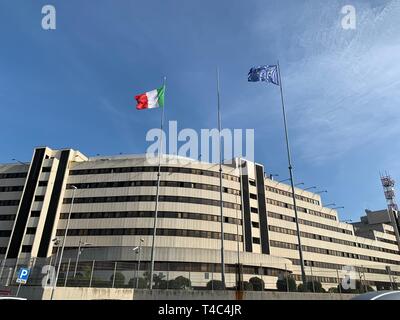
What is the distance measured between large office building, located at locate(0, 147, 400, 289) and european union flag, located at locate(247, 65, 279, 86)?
33330 mm

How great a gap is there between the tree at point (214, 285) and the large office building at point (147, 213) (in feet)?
89.7

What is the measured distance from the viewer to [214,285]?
69.7 feet

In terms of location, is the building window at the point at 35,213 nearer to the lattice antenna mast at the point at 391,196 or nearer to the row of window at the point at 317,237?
the row of window at the point at 317,237

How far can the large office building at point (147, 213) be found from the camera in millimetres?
51312

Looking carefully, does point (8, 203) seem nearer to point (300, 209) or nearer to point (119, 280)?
point (119, 280)

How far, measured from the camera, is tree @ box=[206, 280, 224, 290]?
21.0 meters

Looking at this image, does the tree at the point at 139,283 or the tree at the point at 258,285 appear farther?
the tree at the point at 139,283

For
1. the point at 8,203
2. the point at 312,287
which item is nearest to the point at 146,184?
the point at 8,203

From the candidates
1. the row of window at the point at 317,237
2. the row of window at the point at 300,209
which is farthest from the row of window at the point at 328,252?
the row of window at the point at 300,209

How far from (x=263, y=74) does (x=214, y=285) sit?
17.8 meters

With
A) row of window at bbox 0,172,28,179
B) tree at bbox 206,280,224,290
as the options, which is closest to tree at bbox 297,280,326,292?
tree at bbox 206,280,224,290

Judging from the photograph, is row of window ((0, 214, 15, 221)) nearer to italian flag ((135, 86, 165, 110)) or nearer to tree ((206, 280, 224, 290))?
italian flag ((135, 86, 165, 110))
